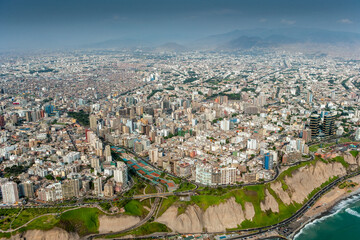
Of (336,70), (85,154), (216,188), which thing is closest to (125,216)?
(216,188)

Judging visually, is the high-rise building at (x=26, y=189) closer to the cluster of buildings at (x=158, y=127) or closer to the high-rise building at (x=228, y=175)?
the cluster of buildings at (x=158, y=127)

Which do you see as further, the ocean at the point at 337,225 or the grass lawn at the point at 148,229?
the ocean at the point at 337,225

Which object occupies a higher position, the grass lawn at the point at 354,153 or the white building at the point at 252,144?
the white building at the point at 252,144

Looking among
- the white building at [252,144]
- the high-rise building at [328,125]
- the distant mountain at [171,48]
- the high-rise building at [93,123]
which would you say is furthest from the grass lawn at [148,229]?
the distant mountain at [171,48]

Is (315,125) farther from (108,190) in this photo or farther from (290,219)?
(108,190)

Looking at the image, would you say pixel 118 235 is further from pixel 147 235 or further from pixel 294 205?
pixel 294 205
